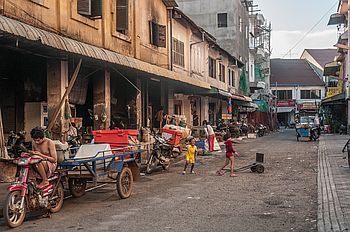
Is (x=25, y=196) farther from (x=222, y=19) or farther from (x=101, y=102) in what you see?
(x=222, y=19)

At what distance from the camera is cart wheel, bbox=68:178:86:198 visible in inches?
422

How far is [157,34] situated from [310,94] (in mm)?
55072

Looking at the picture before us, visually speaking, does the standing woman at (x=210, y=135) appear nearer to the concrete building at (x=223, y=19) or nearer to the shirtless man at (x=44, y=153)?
the shirtless man at (x=44, y=153)

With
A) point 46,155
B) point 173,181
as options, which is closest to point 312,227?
point 46,155

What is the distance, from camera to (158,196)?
11.0m

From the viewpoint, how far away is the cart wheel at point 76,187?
10711 millimetres

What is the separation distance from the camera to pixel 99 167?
10398 mm

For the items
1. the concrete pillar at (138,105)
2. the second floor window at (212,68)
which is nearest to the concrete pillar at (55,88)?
the concrete pillar at (138,105)

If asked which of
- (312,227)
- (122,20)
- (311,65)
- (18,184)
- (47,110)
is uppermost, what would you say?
(311,65)

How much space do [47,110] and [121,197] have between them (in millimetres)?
5389

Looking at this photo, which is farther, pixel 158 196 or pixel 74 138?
pixel 74 138

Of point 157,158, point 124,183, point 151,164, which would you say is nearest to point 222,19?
point 157,158

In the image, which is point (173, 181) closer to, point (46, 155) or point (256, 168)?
point (256, 168)

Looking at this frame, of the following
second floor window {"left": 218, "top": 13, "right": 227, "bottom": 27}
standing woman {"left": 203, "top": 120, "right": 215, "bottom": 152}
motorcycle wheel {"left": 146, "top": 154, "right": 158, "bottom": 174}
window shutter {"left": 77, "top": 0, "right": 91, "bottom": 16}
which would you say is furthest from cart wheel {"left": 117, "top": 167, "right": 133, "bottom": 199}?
second floor window {"left": 218, "top": 13, "right": 227, "bottom": 27}
